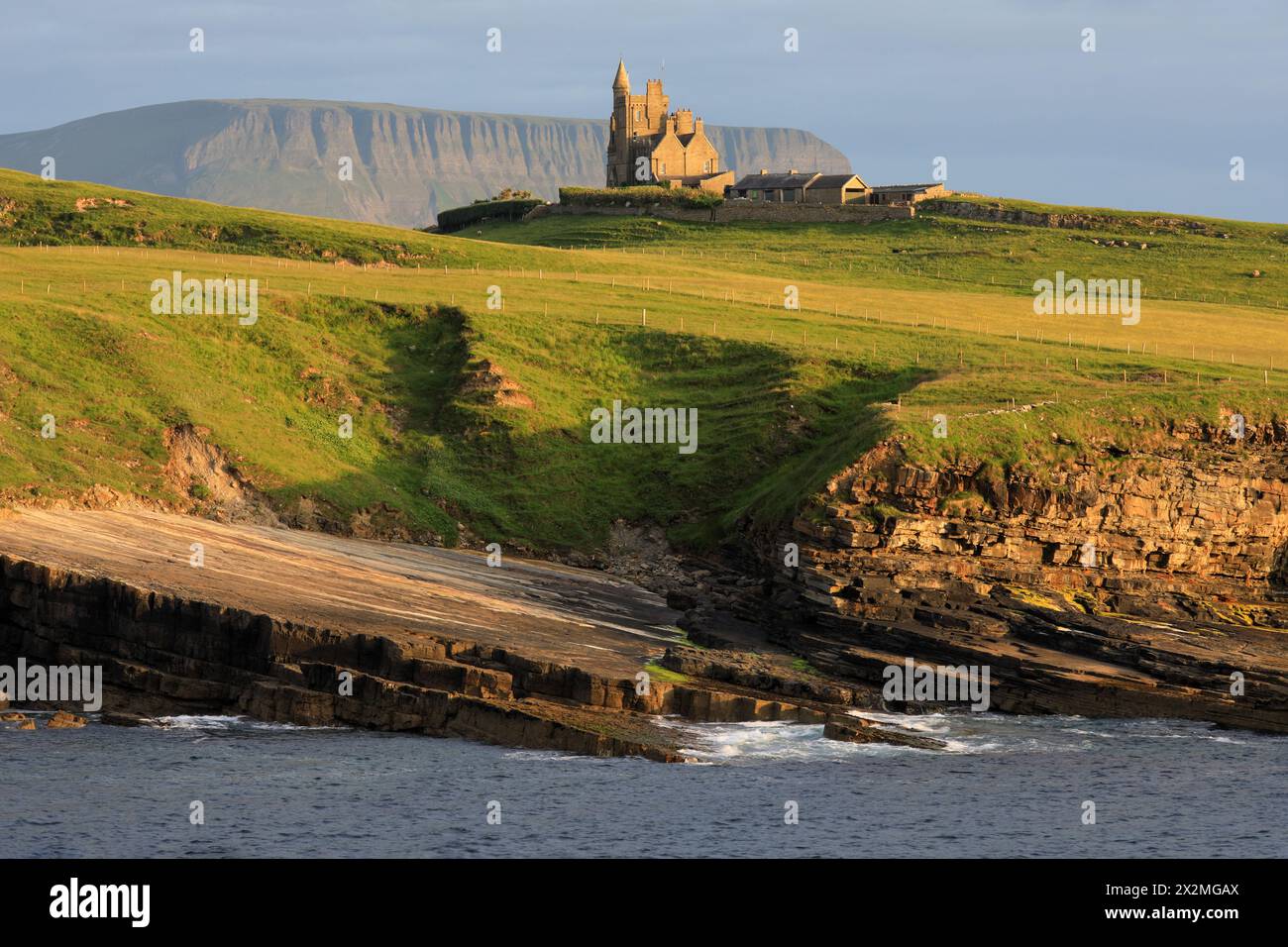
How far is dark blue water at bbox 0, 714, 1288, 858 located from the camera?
4294 cm

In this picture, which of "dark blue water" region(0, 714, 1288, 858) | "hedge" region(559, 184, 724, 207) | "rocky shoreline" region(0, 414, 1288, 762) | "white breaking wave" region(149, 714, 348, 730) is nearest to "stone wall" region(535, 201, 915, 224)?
"hedge" region(559, 184, 724, 207)

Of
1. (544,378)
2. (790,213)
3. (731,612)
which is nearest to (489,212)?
(790,213)

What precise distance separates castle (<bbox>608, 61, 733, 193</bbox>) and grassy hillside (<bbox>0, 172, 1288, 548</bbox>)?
221 ft

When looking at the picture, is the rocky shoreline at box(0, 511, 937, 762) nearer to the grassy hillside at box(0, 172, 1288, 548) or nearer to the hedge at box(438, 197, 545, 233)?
the grassy hillside at box(0, 172, 1288, 548)

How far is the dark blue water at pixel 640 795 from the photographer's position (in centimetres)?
4294

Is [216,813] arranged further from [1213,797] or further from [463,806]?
[1213,797]

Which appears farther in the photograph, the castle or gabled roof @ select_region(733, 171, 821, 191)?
the castle

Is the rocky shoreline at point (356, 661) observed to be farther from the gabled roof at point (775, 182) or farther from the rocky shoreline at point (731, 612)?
the gabled roof at point (775, 182)

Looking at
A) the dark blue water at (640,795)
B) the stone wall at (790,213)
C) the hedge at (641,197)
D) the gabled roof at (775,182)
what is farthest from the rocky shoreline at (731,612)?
the gabled roof at (775,182)

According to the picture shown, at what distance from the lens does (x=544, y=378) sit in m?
90.8

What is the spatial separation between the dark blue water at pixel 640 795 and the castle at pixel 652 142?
13247cm

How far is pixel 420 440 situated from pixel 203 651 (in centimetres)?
3023

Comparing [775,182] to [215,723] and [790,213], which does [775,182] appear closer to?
[790,213]
